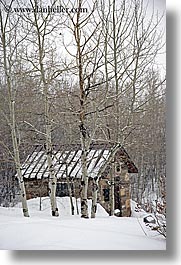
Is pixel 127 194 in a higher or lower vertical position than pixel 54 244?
higher

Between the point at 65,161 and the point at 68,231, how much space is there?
34cm

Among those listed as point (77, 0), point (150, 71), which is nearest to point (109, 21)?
point (77, 0)

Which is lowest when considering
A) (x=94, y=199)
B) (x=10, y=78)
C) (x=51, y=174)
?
(x=94, y=199)

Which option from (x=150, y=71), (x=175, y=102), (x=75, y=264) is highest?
(x=150, y=71)

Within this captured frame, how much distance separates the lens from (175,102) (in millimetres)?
1781

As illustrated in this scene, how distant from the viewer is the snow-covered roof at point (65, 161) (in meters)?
1.84

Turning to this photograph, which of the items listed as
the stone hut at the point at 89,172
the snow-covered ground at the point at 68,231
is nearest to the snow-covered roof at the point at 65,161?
the stone hut at the point at 89,172

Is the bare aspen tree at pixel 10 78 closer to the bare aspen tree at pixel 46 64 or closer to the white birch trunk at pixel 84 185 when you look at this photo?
the bare aspen tree at pixel 46 64

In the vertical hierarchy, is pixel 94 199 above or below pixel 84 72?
below

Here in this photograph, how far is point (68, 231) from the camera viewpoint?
179 centimetres

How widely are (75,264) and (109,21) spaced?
46.4 inches

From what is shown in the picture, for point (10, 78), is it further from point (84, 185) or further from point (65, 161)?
point (84, 185)

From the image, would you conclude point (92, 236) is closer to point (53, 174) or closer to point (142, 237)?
point (142, 237)

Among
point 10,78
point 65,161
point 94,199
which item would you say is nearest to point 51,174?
point 65,161
